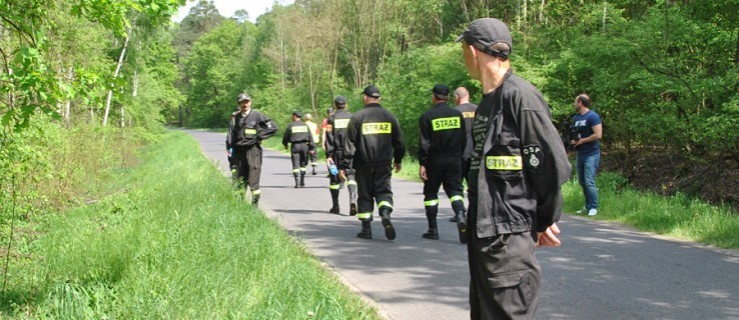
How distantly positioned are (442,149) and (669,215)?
3.35 m

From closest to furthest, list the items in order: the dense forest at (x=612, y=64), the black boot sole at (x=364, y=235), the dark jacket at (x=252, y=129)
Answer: the black boot sole at (x=364, y=235), the dark jacket at (x=252, y=129), the dense forest at (x=612, y=64)

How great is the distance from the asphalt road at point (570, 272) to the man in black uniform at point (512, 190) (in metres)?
2.13

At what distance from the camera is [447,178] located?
823 centimetres

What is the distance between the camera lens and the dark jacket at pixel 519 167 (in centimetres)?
297

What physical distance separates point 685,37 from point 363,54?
25.7 m

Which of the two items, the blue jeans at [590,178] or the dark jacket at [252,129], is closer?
the dark jacket at [252,129]

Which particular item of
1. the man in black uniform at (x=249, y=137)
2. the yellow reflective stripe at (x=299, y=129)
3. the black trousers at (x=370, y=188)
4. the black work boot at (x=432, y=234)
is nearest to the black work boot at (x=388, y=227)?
the black trousers at (x=370, y=188)

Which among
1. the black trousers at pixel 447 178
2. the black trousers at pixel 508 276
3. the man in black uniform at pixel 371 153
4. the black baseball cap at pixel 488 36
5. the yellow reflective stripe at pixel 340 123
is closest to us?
the black trousers at pixel 508 276

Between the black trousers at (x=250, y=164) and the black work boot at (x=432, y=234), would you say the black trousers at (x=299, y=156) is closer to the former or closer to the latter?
Result: the black trousers at (x=250, y=164)

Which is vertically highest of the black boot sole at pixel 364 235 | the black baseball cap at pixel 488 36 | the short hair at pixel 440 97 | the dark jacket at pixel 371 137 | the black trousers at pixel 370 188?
the black baseball cap at pixel 488 36

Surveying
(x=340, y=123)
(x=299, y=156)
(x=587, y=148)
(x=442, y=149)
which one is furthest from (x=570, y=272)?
(x=299, y=156)

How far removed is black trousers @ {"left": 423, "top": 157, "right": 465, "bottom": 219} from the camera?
322 inches

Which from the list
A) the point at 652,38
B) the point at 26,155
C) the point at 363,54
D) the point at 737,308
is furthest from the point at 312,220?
the point at 363,54

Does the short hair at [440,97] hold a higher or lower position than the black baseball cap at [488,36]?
lower
